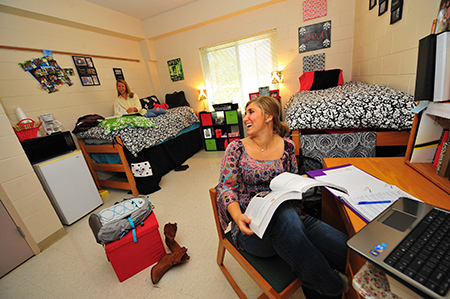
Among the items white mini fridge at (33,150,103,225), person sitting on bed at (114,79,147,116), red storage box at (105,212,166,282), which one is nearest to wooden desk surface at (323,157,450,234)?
red storage box at (105,212,166,282)

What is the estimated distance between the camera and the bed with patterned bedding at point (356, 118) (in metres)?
1.45

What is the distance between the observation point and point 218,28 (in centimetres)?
365

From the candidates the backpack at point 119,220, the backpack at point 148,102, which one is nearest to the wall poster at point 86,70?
the backpack at point 148,102

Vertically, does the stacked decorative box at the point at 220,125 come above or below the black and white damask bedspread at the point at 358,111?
below

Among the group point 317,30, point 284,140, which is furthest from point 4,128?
point 317,30

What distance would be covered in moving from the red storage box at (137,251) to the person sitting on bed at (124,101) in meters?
2.39

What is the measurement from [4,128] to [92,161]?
1277 millimetres

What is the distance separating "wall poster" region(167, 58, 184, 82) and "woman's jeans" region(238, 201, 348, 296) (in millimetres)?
4160

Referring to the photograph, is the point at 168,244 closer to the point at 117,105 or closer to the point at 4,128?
the point at 4,128

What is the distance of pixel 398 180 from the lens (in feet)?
2.64

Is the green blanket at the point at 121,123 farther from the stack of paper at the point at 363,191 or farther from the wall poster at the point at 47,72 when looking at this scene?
the stack of paper at the point at 363,191

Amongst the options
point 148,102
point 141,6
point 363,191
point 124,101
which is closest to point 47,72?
point 124,101

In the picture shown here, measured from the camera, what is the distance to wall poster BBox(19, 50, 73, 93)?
242 cm

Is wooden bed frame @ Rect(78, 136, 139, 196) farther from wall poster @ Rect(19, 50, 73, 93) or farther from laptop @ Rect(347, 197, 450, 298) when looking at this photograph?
laptop @ Rect(347, 197, 450, 298)
